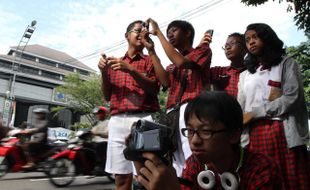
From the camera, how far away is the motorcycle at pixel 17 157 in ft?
21.3

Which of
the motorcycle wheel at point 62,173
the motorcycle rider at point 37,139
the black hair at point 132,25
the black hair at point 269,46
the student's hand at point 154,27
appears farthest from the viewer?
the motorcycle rider at point 37,139

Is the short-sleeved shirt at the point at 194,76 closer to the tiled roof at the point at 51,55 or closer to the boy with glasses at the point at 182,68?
the boy with glasses at the point at 182,68

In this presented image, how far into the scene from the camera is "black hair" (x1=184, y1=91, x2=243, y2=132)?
52.4 inches

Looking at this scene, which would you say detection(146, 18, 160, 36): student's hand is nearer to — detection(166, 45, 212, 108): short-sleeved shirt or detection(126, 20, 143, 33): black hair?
detection(166, 45, 212, 108): short-sleeved shirt

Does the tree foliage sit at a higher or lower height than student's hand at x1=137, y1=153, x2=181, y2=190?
higher

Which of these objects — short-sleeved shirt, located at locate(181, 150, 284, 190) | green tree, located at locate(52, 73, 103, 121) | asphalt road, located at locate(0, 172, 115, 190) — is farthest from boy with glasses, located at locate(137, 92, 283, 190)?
green tree, located at locate(52, 73, 103, 121)

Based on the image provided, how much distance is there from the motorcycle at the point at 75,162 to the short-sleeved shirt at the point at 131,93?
12.4ft

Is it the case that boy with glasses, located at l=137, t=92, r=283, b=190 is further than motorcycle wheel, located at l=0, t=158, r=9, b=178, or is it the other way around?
motorcycle wheel, located at l=0, t=158, r=9, b=178

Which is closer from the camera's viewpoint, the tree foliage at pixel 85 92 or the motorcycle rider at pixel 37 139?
the motorcycle rider at pixel 37 139

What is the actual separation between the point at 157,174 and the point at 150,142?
114 mm

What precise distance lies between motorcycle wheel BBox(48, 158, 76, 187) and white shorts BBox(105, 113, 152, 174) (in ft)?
12.5

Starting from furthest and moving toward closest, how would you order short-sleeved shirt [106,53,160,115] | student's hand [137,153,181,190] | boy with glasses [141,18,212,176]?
1. short-sleeved shirt [106,53,160,115]
2. boy with glasses [141,18,212,176]
3. student's hand [137,153,181,190]

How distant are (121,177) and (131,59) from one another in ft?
3.52

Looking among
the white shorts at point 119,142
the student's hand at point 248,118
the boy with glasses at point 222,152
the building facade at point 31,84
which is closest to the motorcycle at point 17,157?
the white shorts at point 119,142
